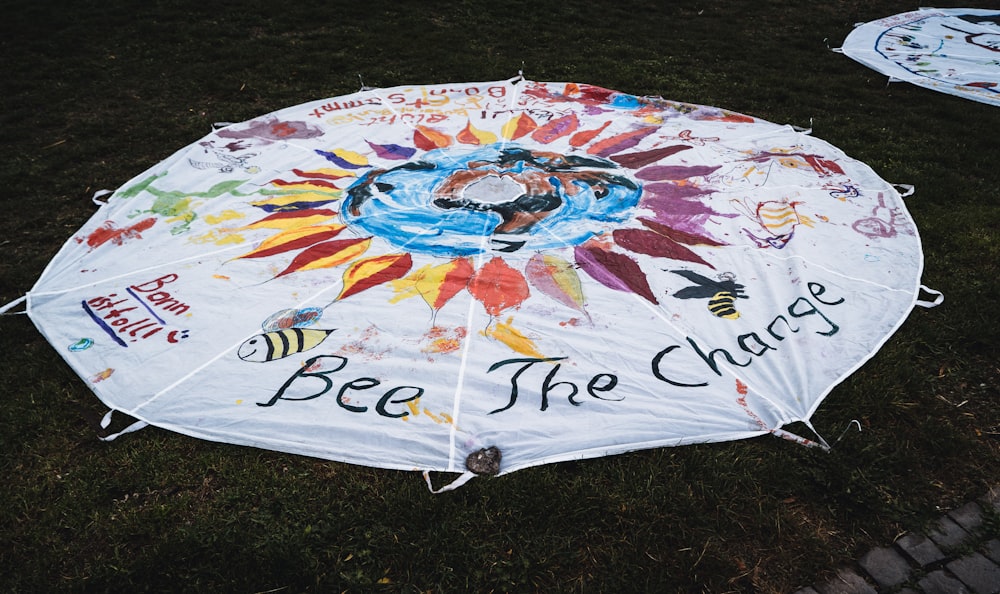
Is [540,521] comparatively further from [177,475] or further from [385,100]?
[385,100]

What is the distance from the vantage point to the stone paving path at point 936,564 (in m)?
2.10

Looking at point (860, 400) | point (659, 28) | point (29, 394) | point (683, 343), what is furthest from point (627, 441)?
point (659, 28)

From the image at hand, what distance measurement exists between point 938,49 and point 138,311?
815 cm

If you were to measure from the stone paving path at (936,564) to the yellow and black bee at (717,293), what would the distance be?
1219 mm

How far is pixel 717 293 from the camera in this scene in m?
3.25

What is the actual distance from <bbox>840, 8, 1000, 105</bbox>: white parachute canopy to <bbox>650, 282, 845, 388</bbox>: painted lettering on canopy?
4.10 meters

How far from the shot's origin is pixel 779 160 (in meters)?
4.47

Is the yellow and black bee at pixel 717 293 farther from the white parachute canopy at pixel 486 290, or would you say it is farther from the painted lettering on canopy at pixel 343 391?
the painted lettering on canopy at pixel 343 391

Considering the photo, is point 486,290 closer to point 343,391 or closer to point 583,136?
point 343,391

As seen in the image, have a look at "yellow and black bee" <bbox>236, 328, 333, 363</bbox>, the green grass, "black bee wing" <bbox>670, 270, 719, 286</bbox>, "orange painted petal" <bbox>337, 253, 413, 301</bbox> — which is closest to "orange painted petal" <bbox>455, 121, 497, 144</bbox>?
"orange painted petal" <bbox>337, 253, 413, 301</bbox>

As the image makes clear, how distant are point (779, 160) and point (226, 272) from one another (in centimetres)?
381

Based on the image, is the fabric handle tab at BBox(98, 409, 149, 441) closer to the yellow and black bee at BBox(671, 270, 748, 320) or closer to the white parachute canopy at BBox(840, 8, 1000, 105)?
the yellow and black bee at BBox(671, 270, 748, 320)

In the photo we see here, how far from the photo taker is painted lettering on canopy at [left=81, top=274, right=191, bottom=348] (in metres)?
3.19

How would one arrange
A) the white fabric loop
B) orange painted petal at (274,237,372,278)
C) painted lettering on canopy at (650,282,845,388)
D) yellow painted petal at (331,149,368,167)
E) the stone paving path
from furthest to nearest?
yellow painted petal at (331,149,368,167) → the white fabric loop → orange painted petal at (274,237,372,278) → painted lettering on canopy at (650,282,845,388) → the stone paving path
